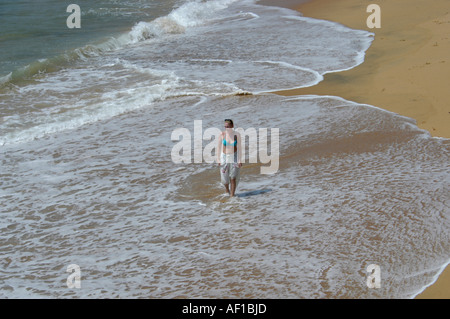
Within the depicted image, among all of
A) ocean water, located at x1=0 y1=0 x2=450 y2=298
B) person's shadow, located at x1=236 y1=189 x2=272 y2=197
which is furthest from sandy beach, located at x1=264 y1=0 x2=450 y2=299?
person's shadow, located at x1=236 y1=189 x2=272 y2=197

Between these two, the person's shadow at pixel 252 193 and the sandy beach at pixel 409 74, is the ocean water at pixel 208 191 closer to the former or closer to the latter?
the person's shadow at pixel 252 193

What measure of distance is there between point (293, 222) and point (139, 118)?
5333 mm

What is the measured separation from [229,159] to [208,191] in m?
0.69

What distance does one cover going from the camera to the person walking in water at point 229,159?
22.8 feet

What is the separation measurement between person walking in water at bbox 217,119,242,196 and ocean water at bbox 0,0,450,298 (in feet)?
0.92

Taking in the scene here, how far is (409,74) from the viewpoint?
1168 centimetres

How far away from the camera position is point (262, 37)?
1780 centimetres

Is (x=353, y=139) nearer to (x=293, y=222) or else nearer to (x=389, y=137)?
(x=389, y=137)

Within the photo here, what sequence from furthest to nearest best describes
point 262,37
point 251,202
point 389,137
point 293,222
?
point 262,37
point 389,137
point 251,202
point 293,222

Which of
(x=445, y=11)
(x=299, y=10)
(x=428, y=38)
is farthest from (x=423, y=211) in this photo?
(x=299, y=10)

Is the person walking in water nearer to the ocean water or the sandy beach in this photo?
the ocean water

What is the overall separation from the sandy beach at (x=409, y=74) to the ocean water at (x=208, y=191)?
1.26 ft

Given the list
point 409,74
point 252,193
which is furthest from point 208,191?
point 409,74

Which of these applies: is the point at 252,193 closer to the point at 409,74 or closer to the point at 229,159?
the point at 229,159
